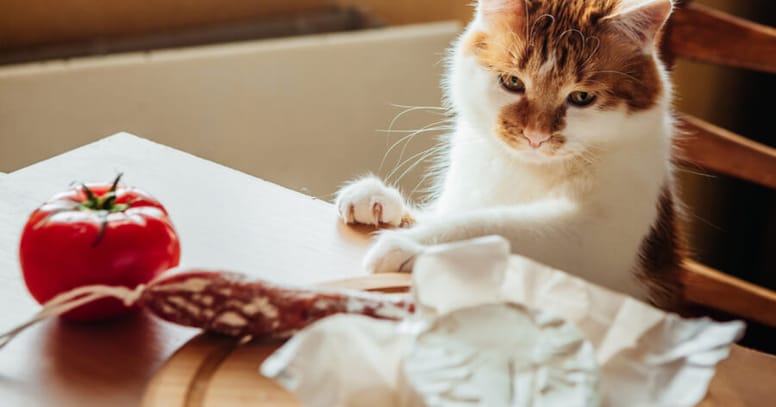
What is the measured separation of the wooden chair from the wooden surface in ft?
3.10

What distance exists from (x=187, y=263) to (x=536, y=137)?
475 millimetres

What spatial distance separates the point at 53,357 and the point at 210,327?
158 millimetres

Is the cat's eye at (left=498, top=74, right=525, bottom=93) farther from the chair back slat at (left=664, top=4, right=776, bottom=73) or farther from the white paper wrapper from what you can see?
the chair back slat at (left=664, top=4, right=776, bottom=73)

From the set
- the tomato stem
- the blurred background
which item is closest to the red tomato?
the tomato stem

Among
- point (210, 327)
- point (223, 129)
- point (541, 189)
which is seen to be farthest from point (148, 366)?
point (223, 129)

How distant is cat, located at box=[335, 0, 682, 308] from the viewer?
113 centimetres

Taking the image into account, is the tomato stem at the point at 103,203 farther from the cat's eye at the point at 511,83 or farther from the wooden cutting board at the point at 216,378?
the cat's eye at the point at 511,83

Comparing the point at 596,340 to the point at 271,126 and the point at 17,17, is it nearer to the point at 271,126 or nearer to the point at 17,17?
the point at 271,126

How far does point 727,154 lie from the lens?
1842mm

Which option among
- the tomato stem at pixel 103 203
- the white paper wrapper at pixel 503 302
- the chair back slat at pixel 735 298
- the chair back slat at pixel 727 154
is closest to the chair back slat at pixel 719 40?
the chair back slat at pixel 727 154

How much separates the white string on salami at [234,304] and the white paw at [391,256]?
0.16m

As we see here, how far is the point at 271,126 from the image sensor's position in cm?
233

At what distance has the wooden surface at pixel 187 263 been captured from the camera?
800 millimetres

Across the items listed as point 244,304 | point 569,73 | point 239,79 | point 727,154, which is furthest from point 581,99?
point 239,79
